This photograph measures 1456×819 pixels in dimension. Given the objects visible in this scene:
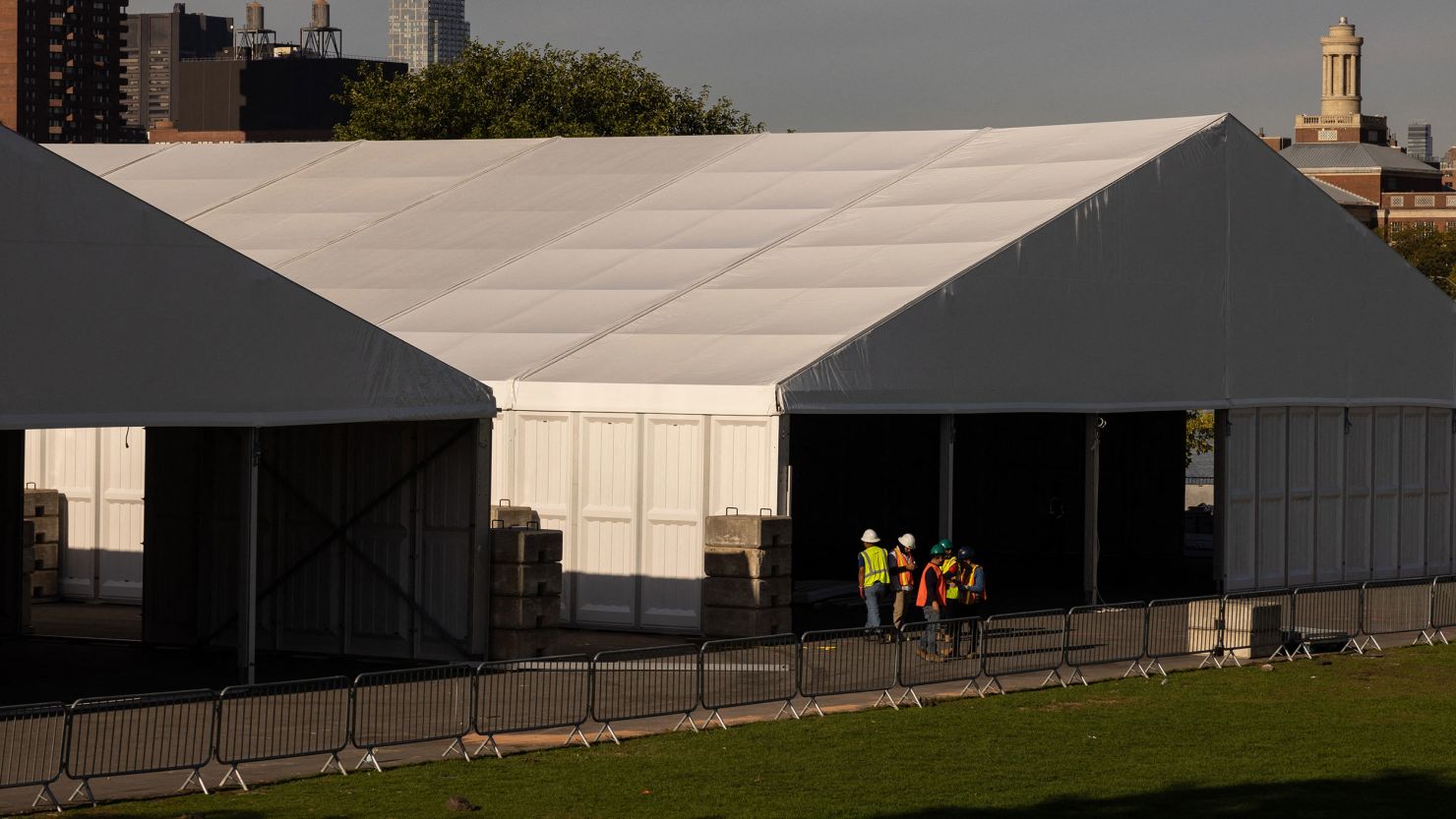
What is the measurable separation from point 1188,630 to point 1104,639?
2261 mm

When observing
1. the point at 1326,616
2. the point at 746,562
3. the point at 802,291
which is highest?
the point at 802,291

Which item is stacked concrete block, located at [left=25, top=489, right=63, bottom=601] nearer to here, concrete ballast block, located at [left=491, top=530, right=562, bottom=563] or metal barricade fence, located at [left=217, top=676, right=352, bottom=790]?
concrete ballast block, located at [left=491, top=530, right=562, bottom=563]

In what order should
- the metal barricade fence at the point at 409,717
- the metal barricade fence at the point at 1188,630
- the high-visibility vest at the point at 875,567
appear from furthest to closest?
1. the high-visibility vest at the point at 875,567
2. the metal barricade fence at the point at 1188,630
3. the metal barricade fence at the point at 409,717

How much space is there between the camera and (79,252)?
21.4 m

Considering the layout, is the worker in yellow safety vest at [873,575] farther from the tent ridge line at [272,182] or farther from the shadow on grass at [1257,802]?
the tent ridge line at [272,182]

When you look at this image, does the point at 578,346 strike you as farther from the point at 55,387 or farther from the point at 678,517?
the point at 55,387

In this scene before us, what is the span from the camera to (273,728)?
19469 millimetres

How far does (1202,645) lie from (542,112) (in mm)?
53745

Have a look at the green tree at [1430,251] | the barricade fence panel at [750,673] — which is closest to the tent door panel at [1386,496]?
the barricade fence panel at [750,673]

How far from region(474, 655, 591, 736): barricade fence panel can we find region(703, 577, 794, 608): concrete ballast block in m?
5.94

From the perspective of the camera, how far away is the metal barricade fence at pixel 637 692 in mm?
21234

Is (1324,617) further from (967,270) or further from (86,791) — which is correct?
(86,791)

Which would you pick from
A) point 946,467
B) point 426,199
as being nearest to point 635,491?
point 946,467

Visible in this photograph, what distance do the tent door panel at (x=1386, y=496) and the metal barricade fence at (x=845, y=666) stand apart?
17338mm
